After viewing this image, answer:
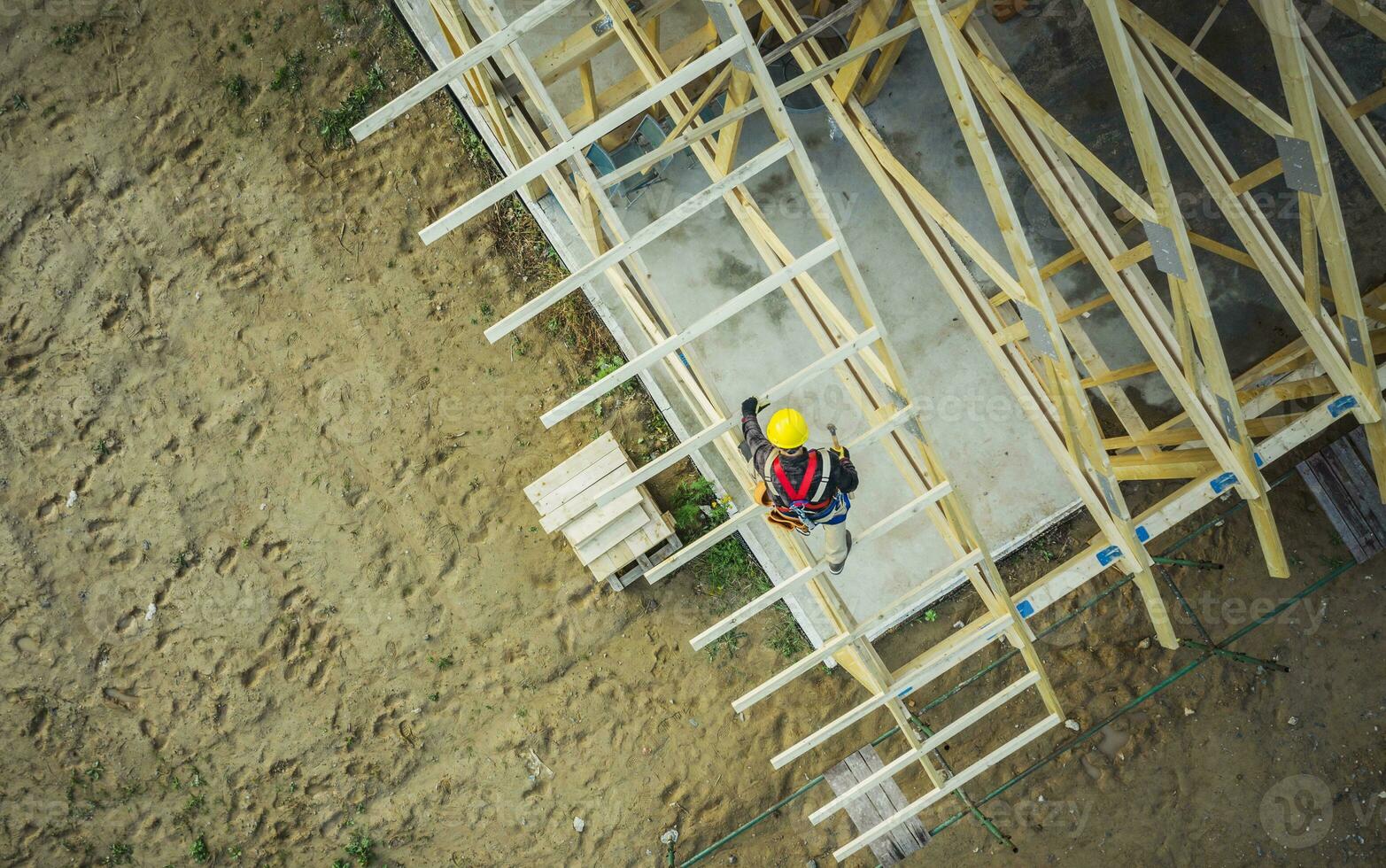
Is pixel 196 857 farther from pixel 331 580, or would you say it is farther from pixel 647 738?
pixel 647 738

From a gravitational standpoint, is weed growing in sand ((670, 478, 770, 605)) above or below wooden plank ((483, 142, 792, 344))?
below

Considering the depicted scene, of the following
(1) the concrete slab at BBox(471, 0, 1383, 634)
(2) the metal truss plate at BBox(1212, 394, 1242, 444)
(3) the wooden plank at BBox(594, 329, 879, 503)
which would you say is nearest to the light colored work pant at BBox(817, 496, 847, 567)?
(3) the wooden plank at BBox(594, 329, 879, 503)

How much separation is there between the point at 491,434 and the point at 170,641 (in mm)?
3259

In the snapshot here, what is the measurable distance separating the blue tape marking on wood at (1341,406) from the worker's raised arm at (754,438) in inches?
154

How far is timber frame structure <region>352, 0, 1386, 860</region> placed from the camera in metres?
5.33

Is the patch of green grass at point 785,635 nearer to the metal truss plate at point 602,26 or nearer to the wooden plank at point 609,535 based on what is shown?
the wooden plank at point 609,535

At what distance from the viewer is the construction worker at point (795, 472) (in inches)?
224

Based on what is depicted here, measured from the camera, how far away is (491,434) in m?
7.94

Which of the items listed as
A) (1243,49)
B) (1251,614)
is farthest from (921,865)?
(1243,49)

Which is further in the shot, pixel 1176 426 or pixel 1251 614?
pixel 1251 614

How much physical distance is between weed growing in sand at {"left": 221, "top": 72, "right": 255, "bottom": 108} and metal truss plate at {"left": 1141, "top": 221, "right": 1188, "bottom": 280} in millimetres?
7124

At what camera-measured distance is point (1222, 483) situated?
6.31m

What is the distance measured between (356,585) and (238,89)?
4.36 metres

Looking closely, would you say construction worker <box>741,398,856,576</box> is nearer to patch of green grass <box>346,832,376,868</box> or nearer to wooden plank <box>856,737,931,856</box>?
wooden plank <box>856,737,931,856</box>
